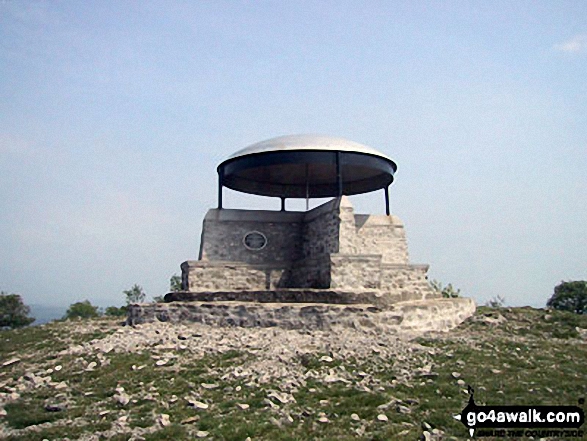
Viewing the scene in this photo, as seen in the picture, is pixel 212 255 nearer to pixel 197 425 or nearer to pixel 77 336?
pixel 77 336

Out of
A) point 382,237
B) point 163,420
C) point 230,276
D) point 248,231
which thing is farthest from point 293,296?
point 163,420

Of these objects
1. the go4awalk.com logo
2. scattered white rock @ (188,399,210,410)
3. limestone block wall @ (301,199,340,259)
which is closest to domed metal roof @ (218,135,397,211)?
limestone block wall @ (301,199,340,259)

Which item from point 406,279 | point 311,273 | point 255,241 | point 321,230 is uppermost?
point 321,230

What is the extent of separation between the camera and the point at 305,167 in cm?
2144

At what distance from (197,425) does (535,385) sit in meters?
5.91

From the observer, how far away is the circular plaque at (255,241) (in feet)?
66.3

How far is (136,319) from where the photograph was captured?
1546 centimetres

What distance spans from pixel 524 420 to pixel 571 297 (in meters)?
37.6

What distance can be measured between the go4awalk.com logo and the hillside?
23 cm

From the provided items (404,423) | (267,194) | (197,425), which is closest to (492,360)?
(404,423)

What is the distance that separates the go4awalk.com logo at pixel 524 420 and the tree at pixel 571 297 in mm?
36295

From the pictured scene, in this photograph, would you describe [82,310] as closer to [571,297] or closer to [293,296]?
[293,296]

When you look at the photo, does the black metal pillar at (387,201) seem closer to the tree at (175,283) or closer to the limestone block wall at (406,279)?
the limestone block wall at (406,279)

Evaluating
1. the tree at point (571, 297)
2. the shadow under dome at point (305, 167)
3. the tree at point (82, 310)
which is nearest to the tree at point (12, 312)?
the tree at point (82, 310)
